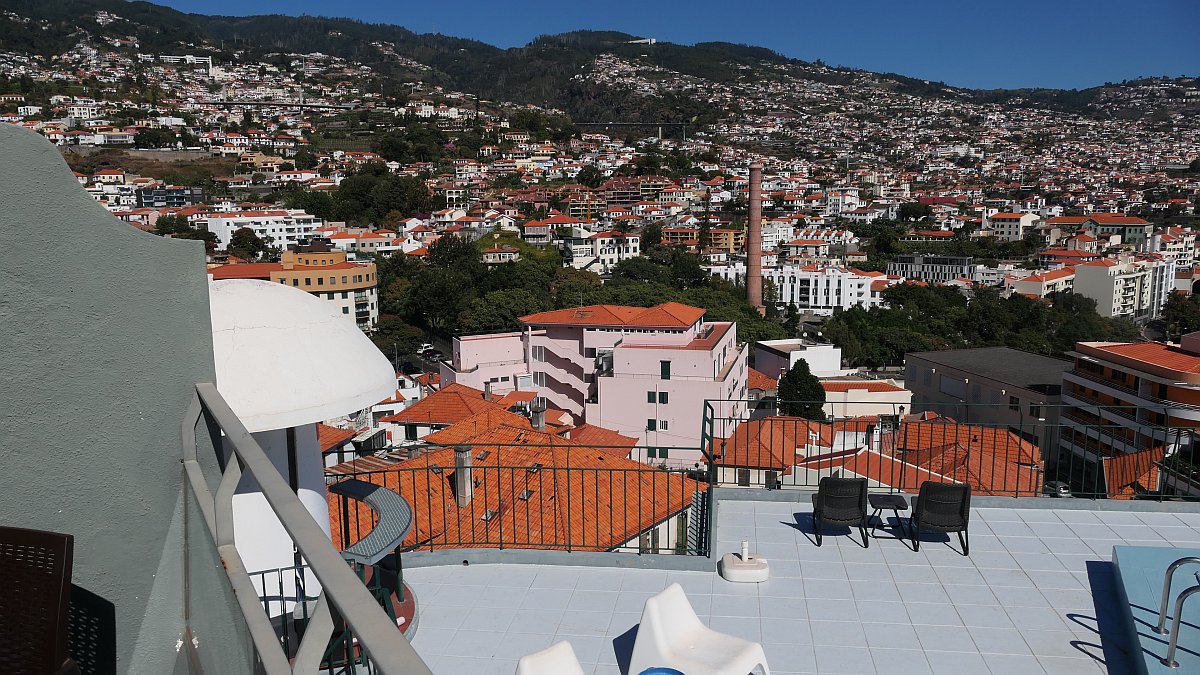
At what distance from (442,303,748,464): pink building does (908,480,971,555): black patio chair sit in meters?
12.4

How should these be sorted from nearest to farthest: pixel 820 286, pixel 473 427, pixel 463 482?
pixel 463 482, pixel 473 427, pixel 820 286

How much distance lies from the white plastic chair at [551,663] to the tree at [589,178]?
9087 centimetres

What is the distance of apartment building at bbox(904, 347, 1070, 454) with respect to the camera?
2531 centimetres

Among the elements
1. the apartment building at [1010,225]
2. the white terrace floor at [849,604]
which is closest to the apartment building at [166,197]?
the white terrace floor at [849,604]

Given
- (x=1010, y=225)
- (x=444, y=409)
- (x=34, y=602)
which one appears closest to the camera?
(x=34, y=602)

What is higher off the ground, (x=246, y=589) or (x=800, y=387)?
(x=246, y=589)

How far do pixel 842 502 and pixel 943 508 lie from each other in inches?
22.5

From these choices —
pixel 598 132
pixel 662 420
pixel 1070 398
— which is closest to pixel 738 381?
pixel 662 420

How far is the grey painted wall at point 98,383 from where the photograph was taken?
5.16ft

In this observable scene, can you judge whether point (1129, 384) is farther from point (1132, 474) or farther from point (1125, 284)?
point (1125, 284)

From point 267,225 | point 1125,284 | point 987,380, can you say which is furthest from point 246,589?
point 1125,284

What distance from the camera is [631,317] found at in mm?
26484

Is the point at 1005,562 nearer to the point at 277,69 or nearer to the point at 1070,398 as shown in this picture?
the point at 1070,398

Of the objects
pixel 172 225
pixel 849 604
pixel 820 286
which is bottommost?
pixel 820 286
